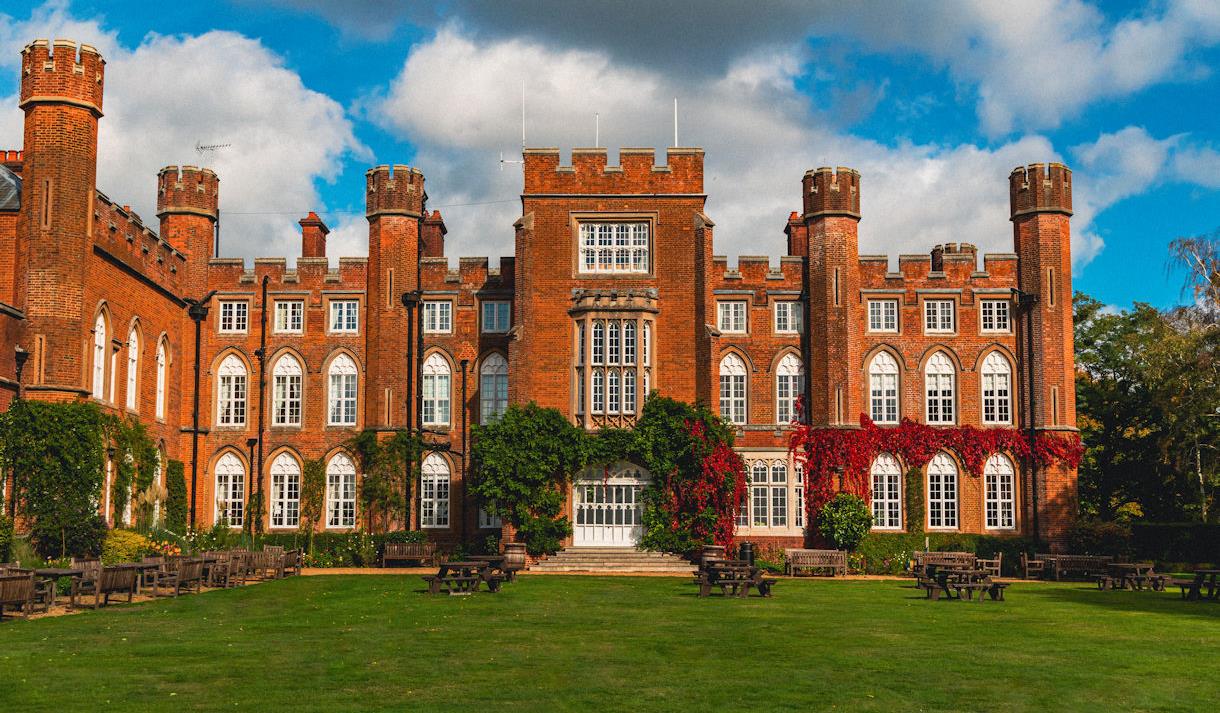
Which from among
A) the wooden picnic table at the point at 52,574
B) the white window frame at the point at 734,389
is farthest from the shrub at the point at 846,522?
the wooden picnic table at the point at 52,574

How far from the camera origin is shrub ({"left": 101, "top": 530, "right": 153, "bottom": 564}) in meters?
29.2

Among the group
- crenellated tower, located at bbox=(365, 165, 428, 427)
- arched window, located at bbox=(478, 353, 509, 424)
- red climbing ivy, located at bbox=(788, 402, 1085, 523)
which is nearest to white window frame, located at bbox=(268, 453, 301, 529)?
crenellated tower, located at bbox=(365, 165, 428, 427)

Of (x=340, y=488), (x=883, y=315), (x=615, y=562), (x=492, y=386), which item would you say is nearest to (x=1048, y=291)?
(x=883, y=315)

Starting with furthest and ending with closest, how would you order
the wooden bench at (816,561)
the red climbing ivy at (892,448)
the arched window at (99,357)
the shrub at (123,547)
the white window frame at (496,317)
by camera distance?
the white window frame at (496,317), the red climbing ivy at (892,448), the wooden bench at (816,561), the arched window at (99,357), the shrub at (123,547)

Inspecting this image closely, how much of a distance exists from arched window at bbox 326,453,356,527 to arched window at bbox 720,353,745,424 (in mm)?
12953

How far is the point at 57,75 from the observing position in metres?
30.4

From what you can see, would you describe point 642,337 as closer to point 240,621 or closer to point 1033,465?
point 1033,465

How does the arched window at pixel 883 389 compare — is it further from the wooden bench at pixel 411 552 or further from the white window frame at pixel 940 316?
the wooden bench at pixel 411 552

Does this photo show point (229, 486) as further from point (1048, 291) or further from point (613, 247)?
point (1048, 291)

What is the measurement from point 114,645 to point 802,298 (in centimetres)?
2865

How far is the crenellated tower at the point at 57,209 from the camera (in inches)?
1160

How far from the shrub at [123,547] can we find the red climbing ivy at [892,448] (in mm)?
20251

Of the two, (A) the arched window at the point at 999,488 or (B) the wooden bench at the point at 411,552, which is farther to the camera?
(A) the arched window at the point at 999,488

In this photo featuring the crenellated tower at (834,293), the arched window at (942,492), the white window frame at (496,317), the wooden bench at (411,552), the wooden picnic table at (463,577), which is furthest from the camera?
the white window frame at (496,317)
